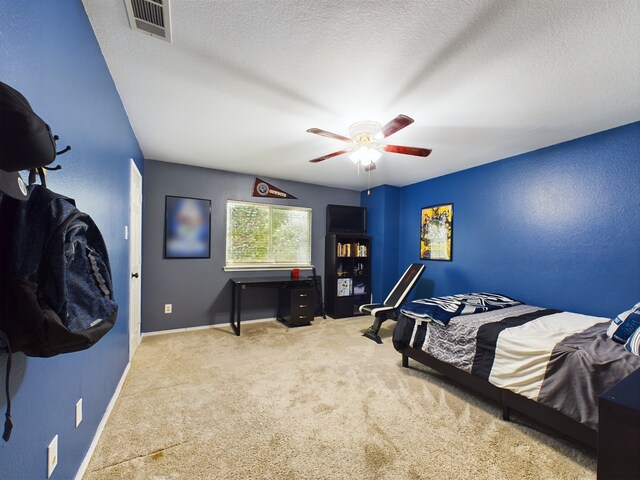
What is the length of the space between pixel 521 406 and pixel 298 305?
2.89 meters

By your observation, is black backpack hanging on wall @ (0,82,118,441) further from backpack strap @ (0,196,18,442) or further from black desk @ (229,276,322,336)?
black desk @ (229,276,322,336)

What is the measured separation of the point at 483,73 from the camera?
185cm

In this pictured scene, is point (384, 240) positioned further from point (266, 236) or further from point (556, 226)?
point (556, 226)

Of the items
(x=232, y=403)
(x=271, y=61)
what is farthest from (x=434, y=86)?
(x=232, y=403)

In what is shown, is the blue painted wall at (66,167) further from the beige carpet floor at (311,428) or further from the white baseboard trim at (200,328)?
the white baseboard trim at (200,328)

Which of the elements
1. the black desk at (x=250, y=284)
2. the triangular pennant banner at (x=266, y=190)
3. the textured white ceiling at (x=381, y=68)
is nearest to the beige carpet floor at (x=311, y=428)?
the black desk at (x=250, y=284)

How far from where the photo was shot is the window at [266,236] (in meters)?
4.37

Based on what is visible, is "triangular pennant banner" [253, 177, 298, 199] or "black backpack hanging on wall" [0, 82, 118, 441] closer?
"black backpack hanging on wall" [0, 82, 118, 441]

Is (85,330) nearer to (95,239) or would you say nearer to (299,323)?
(95,239)

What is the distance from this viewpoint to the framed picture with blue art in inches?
153

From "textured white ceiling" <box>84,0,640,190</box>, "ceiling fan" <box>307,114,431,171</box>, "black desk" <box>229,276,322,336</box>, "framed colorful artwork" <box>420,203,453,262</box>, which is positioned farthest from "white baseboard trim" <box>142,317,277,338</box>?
"ceiling fan" <box>307,114,431,171</box>

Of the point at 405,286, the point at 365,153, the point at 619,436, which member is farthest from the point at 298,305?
the point at 619,436

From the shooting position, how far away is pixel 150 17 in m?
1.45

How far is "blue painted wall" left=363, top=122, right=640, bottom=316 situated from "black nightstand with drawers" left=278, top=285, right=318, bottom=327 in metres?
2.05
